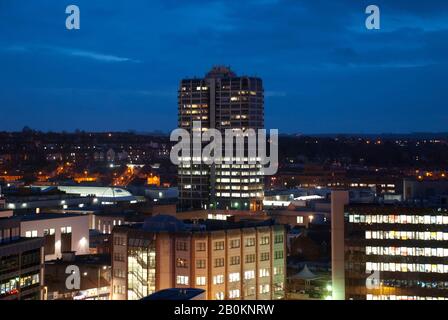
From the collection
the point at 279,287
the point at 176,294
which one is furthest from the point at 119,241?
the point at 176,294

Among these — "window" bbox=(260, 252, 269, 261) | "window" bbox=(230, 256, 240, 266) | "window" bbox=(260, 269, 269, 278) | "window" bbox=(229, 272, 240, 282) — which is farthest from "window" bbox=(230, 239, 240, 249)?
"window" bbox=(260, 269, 269, 278)

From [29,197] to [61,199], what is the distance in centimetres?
265

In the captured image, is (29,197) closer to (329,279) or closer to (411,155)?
(329,279)

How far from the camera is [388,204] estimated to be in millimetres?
25438

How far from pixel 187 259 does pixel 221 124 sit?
40.0 meters

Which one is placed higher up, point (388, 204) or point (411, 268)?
point (388, 204)

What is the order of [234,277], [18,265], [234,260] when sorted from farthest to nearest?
[234,260] < [234,277] < [18,265]

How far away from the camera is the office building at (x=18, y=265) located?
17.7 metres

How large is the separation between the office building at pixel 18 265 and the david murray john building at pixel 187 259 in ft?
16.0

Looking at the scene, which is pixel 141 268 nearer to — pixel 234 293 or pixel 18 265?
pixel 234 293

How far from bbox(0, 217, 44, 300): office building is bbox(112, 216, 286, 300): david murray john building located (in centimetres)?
489

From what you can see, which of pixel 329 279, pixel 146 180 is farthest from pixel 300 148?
pixel 329 279

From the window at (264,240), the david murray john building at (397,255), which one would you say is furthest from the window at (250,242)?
the david murray john building at (397,255)

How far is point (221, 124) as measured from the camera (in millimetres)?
63469
